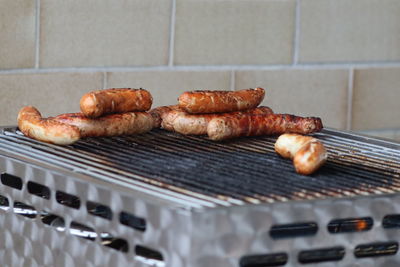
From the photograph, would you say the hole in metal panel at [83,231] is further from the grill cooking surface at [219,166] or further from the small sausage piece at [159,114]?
the small sausage piece at [159,114]

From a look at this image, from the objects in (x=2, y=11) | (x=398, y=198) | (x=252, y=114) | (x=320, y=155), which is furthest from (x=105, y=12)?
(x=398, y=198)

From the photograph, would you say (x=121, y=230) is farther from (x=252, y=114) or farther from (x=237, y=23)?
(x=237, y=23)

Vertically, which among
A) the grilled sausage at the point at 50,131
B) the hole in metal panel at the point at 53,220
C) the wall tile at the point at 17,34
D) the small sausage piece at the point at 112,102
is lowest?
the hole in metal panel at the point at 53,220

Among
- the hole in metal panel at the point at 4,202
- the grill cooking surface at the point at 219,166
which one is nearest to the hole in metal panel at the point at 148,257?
the grill cooking surface at the point at 219,166

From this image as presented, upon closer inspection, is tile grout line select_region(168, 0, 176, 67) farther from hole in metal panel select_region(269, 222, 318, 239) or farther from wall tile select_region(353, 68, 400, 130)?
hole in metal panel select_region(269, 222, 318, 239)

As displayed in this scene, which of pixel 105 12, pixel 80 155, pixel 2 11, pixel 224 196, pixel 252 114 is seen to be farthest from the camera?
pixel 105 12

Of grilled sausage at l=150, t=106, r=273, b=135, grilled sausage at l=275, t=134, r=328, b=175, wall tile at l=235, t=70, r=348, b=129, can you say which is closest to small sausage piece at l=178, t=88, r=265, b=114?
grilled sausage at l=150, t=106, r=273, b=135

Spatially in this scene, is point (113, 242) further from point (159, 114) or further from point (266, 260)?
point (159, 114)

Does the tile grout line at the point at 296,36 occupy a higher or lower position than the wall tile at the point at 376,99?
higher
